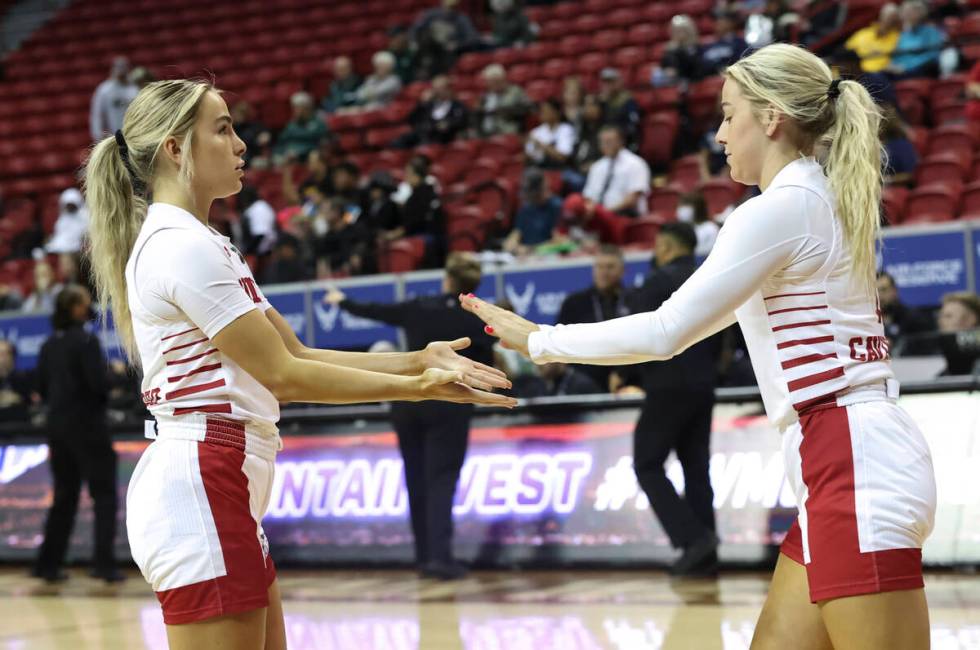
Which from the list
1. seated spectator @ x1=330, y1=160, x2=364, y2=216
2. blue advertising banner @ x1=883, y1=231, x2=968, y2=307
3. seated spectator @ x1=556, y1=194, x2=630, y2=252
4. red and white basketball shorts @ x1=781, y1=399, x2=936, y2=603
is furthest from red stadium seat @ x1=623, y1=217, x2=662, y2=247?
red and white basketball shorts @ x1=781, y1=399, x2=936, y2=603

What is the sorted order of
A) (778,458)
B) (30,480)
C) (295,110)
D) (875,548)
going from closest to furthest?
(875,548) → (778,458) → (30,480) → (295,110)

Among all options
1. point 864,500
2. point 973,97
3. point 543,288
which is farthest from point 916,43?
point 864,500

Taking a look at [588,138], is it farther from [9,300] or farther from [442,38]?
[9,300]

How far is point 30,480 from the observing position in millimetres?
9805

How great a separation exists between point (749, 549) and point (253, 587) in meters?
5.36

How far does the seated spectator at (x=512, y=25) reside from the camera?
16938 mm

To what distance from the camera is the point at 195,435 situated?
2838 millimetres

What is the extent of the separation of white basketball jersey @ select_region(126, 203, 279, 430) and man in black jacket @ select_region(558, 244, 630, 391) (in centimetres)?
585

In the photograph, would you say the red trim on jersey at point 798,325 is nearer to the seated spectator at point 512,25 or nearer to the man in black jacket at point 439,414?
the man in black jacket at point 439,414

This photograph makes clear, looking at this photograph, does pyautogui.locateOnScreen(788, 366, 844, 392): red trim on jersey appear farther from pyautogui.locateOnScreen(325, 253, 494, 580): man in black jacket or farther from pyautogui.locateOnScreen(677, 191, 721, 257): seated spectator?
pyautogui.locateOnScreen(677, 191, 721, 257): seated spectator

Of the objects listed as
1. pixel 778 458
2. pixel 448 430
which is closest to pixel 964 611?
pixel 778 458

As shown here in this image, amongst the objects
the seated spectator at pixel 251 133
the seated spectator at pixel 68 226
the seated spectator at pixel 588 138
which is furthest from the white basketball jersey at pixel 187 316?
the seated spectator at pixel 251 133

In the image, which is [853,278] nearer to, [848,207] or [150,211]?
[848,207]

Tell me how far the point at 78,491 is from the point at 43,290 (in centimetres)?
558
